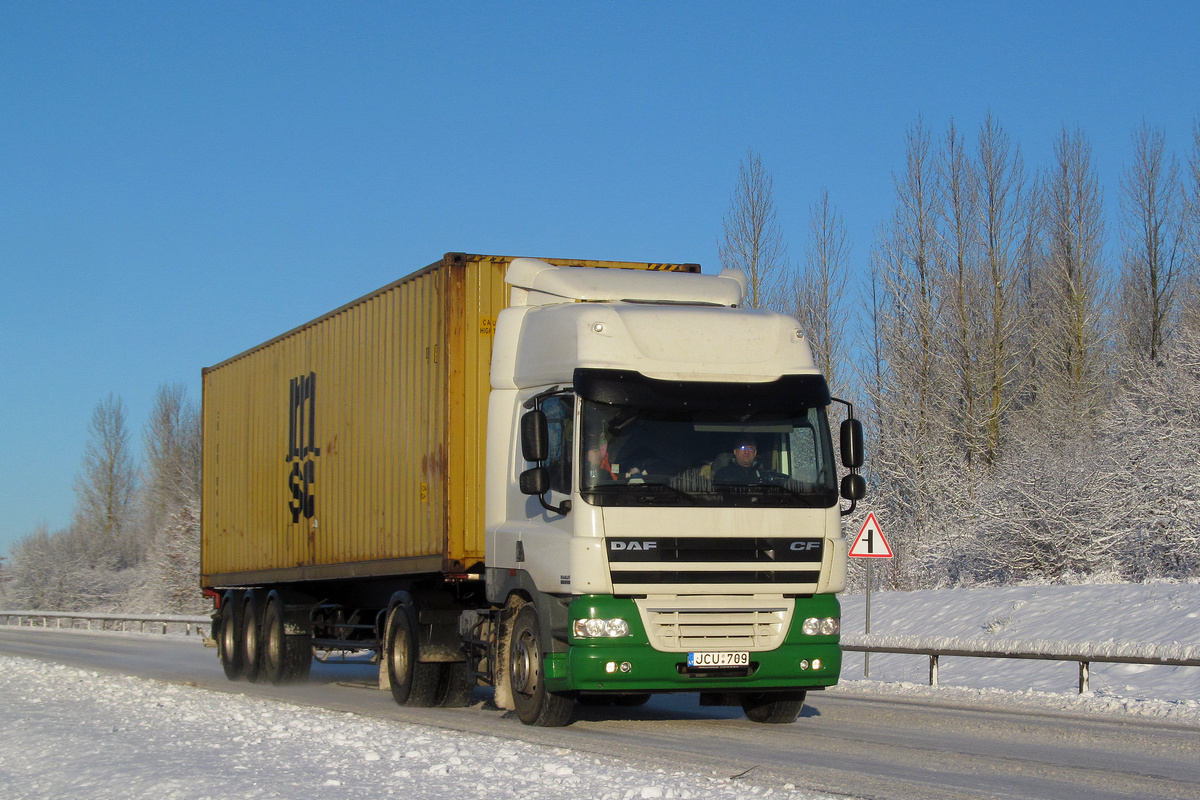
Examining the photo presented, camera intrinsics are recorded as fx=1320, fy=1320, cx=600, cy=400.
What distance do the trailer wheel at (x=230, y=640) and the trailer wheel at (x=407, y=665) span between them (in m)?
5.68

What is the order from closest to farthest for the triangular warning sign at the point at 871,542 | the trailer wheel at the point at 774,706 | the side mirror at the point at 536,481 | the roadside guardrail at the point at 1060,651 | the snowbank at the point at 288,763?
the snowbank at the point at 288,763 → the side mirror at the point at 536,481 → the trailer wheel at the point at 774,706 → the roadside guardrail at the point at 1060,651 → the triangular warning sign at the point at 871,542

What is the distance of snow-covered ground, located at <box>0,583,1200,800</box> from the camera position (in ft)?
23.7

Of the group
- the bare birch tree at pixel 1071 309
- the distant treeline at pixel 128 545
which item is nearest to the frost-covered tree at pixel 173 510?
the distant treeline at pixel 128 545

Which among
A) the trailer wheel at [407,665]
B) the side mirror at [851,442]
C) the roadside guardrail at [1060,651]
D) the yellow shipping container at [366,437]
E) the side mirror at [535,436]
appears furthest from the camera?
the roadside guardrail at [1060,651]

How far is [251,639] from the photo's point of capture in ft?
60.7

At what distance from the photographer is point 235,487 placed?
1962 cm

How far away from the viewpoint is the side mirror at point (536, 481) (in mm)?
10391

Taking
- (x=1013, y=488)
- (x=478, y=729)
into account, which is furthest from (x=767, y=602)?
(x=1013, y=488)

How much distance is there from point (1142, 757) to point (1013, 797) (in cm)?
238

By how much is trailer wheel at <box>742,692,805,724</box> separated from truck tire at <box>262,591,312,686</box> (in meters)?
7.47

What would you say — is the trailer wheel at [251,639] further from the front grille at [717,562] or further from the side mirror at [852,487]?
the side mirror at [852,487]

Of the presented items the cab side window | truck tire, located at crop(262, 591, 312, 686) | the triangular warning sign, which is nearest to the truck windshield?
Answer: the cab side window

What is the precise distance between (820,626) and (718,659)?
37.7 inches

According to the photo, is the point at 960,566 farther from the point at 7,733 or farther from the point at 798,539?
the point at 7,733
